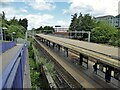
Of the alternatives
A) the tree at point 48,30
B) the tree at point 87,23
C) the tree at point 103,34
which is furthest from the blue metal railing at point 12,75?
the tree at point 48,30

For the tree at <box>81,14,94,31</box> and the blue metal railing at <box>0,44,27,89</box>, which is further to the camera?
the tree at <box>81,14,94,31</box>

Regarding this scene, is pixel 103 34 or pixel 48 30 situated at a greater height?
pixel 48 30

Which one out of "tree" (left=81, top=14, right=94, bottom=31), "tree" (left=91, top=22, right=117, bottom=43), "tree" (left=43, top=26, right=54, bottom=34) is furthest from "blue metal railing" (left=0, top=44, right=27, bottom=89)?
"tree" (left=43, top=26, right=54, bottom=34)

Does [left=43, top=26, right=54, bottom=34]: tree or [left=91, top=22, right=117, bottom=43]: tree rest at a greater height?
[left=43, top=26, right=54, bottom=34]: tree

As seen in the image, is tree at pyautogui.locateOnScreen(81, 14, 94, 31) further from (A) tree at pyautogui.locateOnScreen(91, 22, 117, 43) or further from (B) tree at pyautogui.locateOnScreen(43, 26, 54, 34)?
(B) tree at pyautogui.locateOnScreen(43, 26, 54, 34)

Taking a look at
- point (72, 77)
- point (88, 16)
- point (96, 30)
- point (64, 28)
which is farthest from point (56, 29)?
point (72, 77)

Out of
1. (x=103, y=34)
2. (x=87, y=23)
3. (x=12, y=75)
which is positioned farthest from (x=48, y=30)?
(x=12, y=75)

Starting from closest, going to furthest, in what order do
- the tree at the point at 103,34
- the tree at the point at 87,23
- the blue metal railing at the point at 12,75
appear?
the blue metal railing at the point at 12,75 → the tree at the point at 103,34 → the tree at the point at 87,23

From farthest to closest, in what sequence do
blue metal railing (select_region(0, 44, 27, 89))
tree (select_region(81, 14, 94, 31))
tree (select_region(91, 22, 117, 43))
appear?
tree (select_region(81, 14, 94, 31)) → tree (select_region(91, 22, 117, 43)) → blue metal railing (select_region(0, 44, 27, 89))

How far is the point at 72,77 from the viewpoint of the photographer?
14.4 meters

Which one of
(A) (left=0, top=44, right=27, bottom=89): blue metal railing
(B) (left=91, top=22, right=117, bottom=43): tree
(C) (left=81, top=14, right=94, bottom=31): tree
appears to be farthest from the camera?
(C) (left=81, top=14, right=94, bottom=31): tree

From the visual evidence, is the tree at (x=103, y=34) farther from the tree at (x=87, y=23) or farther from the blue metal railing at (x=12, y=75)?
the blue metal railing at (x=12, y=75)

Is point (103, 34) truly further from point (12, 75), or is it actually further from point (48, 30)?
point (48, 30)

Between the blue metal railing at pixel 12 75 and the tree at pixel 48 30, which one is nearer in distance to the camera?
the blue metal railing at pixel 12 75
